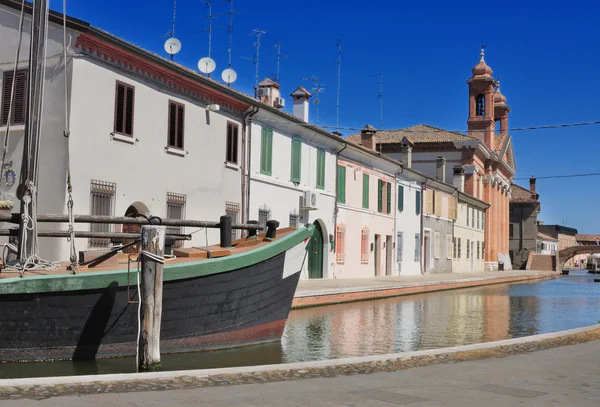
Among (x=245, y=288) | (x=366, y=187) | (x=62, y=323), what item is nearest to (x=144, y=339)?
(x=62, y=323)

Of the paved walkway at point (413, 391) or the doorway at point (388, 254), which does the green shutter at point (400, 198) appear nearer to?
the doorway at point (388, 254)

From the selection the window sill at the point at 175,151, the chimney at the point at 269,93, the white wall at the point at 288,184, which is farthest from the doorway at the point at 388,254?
the window sill at the point at 175,151

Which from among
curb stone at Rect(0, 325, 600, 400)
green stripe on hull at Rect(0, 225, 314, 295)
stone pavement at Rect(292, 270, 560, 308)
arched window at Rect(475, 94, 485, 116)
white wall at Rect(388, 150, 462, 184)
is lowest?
curb stone at Rect(0, 325, 600, 400)

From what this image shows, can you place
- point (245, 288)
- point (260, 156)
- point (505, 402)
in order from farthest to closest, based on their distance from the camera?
point (260, 156)
point (245, 288)
point (505, 402)

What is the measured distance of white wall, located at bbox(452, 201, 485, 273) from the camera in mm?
48844

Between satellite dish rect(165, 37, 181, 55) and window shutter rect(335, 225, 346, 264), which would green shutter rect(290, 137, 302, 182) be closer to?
window shutter rect(335, 225, 346, 264)

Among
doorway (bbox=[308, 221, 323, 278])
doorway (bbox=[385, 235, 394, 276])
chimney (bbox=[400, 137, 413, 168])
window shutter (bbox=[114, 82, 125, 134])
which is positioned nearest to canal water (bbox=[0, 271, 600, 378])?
doorway (bbox=[308, 221, 323, 278])

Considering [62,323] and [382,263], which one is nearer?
[62,323]

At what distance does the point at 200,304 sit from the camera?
401 inches

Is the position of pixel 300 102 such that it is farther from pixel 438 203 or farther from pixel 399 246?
pixel 438 203

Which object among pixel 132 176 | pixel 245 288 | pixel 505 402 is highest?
pixel 132 176

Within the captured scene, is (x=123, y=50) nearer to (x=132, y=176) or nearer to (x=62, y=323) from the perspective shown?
(x=132, y=176)

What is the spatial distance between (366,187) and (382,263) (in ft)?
14.6

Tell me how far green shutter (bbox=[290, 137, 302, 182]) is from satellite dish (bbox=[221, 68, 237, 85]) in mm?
3038
